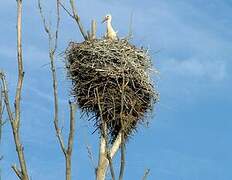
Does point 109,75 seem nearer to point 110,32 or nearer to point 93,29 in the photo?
point 93,29

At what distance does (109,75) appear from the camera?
22.5ft

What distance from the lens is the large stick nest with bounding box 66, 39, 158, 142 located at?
6.83m

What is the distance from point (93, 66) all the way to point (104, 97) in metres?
0.44

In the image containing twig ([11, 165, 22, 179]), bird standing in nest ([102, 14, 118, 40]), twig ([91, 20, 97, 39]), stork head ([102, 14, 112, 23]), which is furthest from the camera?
stork head ([102, 14, 112, 23])

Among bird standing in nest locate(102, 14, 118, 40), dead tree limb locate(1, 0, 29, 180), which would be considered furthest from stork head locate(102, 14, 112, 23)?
dead tree limb locate(1, 0, 29, 180)

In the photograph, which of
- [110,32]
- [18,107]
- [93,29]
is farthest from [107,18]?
[18,107]

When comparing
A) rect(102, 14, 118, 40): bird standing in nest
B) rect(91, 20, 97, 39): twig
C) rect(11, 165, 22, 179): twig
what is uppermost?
rect(102, 14, 118, 40): bird standing in nest

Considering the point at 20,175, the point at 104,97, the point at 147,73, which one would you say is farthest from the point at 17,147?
the point at 147,73

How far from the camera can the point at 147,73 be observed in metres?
7.21

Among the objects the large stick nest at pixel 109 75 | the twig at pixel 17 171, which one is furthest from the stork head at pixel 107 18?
the twig at pixel 17 171

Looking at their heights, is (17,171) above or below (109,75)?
below

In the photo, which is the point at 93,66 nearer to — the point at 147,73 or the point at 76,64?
the point at 76,64

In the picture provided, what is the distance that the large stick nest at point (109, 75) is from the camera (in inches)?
269

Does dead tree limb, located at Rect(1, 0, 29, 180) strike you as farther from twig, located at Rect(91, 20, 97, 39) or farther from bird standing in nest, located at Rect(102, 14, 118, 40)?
bird standing in nest, located at Rect(102, 14, 118, 40)
